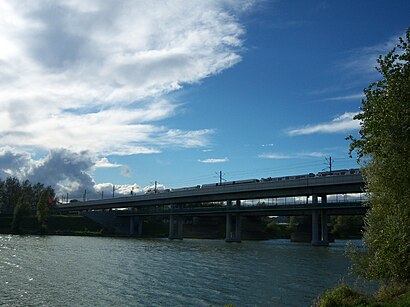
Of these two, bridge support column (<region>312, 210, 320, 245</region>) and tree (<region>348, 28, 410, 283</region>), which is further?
bridge support column (<region>312, 210, 320, 245</region>)

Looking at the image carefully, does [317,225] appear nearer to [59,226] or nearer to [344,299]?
[344,299]

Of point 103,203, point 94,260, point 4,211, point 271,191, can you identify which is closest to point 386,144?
point 94,260

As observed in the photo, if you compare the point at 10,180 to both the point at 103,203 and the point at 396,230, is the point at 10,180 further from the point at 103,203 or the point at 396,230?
the point at 396,230

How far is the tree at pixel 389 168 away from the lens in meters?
20.4

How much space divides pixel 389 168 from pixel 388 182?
2.53 feet

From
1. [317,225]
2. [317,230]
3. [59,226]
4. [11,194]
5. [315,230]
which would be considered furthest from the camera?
[11,194]

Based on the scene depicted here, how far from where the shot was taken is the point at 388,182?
2141cm

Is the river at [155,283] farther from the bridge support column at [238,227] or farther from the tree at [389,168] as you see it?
the bridge support column at [238,227]

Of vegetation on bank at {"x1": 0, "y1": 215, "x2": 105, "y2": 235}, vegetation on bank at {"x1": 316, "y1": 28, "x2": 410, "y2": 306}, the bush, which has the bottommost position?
vegetation on bank at {"x1": 0, "y1": 215, "x2": 105, "y2": 235}

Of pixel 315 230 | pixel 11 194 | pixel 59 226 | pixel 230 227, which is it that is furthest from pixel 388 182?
pixel 11 194

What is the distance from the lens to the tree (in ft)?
67.0

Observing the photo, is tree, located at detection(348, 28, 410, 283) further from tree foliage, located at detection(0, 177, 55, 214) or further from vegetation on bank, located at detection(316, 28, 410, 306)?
tree foliage, located at detection(0, 177, 55, 214)

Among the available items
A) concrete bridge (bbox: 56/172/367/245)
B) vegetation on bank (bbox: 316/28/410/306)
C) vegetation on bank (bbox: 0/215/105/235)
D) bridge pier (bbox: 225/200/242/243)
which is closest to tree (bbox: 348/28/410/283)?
vegetation on bank (bbox: 316/28/410/306)

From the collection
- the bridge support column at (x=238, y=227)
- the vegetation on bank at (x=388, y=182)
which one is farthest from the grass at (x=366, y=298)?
the bridge support column at (x=238, y=227)
